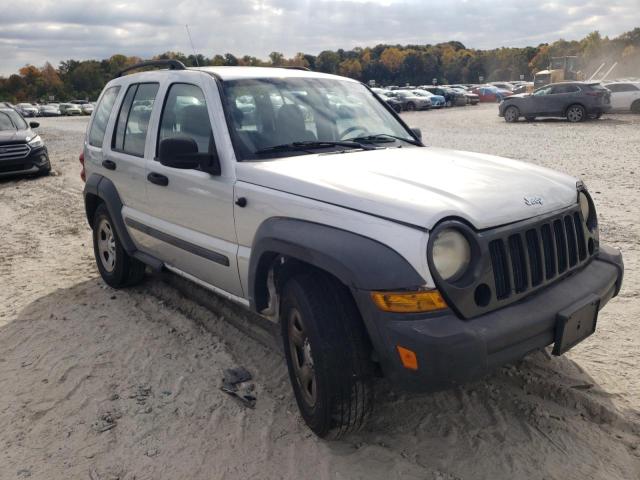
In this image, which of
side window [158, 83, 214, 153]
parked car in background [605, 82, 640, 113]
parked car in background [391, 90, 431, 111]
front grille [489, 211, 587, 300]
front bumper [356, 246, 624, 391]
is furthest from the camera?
parked car in background [391, 90, 431, 111]

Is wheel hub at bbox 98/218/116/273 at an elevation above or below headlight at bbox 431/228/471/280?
below

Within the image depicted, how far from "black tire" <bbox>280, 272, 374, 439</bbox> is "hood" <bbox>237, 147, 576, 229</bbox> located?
465 mm

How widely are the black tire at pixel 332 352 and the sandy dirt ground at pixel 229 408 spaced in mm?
220

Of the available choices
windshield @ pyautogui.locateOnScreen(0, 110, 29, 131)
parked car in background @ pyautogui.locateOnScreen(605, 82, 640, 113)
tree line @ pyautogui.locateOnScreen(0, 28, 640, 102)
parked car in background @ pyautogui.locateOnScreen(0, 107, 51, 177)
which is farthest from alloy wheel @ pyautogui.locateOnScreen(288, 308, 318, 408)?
tree line @ pyautogui.locateOnScreen(0, 28, 640, 102)

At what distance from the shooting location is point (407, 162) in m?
3.54

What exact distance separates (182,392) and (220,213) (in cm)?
116

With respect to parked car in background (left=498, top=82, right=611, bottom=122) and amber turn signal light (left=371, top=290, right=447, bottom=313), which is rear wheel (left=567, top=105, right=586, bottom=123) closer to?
parked car in background (left=498, top=82, right=611, bottom=122)

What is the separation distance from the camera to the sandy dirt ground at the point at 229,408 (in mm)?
2984

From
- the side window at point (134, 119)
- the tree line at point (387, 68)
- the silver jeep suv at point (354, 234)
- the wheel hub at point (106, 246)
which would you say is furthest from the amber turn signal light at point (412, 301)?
the tree line at point (387, 68)

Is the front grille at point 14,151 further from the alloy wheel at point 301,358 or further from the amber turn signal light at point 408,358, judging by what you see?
the amber turn signal light at point 408,358

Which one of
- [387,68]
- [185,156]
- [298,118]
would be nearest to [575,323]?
[298,118]

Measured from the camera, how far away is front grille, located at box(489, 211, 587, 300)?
110 inches

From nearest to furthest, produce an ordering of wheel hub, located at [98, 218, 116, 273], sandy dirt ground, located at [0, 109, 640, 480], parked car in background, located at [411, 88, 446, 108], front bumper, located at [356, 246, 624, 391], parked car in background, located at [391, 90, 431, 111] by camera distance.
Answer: front bumper, located at [356, 246, 624, 391] < sandy dirt ground, located at [0, 109, 640, 480] < wheel hub, located at [98, 218, 116, 273] < parked car in background, located at [391, 90, 431, 111] < parked car in background, located at [411, 88, 446, 108]

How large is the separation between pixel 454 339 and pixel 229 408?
5.27 feet
